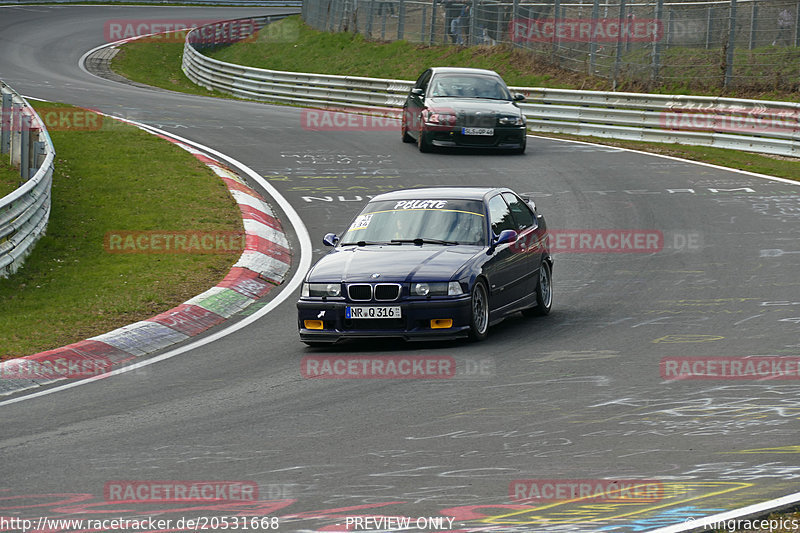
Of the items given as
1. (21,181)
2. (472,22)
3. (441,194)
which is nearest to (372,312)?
(441,194)

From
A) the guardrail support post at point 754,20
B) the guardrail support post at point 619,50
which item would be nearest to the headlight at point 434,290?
the guardrail support post at point 754,20

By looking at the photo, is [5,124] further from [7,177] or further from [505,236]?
[505,236]

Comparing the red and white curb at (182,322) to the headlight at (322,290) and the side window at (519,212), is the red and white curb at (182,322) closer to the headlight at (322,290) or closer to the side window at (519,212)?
the headlight at (322,290)

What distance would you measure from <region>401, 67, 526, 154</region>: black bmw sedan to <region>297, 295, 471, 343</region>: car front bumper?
13215 mm

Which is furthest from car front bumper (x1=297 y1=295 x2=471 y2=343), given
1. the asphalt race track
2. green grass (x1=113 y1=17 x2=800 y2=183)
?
green grass (x1=113 y1=17 x2=800 y2=183)

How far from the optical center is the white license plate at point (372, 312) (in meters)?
10.7

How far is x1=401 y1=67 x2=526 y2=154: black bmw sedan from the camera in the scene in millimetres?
23672

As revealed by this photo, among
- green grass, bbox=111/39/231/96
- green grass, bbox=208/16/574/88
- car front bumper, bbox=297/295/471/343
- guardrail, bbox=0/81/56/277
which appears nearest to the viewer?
car front bumper, bbox=297/295/471/343

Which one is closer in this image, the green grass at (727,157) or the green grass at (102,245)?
the green grass at (102,245)

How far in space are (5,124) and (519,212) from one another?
974 cm

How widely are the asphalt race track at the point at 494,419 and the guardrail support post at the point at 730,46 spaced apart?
40.2 feet

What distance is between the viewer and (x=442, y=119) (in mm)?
23766

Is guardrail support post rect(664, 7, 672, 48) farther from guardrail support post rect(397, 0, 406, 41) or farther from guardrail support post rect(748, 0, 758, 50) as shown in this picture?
guardrail support post rect(397, 0, 406, 41)

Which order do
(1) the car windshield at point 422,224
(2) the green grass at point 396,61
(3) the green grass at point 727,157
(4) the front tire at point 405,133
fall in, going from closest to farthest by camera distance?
1. (1) the car windshield at point 422,224
2. (3) the green grass at point 727,157
3. (2) the green grass at point 396,61
4. (4) the front tire at point 405,133
